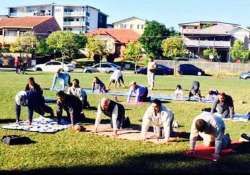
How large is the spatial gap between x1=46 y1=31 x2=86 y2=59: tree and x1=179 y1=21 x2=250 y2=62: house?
1754 centimetres

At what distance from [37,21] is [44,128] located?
6986cm

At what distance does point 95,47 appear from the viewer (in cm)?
6844

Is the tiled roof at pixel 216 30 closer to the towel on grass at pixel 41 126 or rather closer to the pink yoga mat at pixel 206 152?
the towel on grass at pixel 41 126

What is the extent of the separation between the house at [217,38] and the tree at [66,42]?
17.5 metres

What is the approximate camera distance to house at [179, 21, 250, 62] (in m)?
79.2

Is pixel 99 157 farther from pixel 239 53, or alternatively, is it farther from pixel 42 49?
pixel 239 53

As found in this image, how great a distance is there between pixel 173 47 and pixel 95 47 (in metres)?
10.0

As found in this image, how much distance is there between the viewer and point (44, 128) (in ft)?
49.6

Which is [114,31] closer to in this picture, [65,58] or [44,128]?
[65,58]

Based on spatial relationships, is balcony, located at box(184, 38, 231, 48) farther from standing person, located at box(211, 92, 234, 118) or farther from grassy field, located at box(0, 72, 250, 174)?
grassy field, located at box(0, 72, 250, 174)

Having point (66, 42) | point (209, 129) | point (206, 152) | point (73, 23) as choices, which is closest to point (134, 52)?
point (66, 42)

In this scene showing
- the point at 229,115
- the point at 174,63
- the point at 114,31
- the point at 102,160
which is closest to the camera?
the point at 102,160

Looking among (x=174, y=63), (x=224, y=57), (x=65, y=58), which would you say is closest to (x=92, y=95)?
(x=174, y=63)

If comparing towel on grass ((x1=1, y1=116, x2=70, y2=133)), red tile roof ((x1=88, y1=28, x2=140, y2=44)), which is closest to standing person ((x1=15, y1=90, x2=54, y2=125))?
towel on grass ((x1=1, y1=116, x2=70, y2=133))
